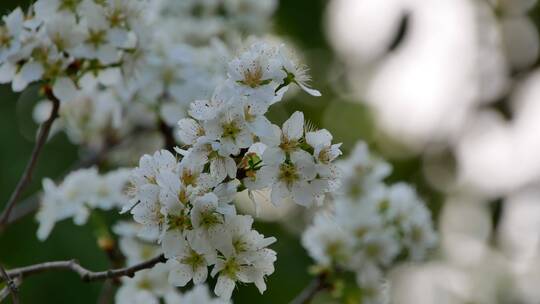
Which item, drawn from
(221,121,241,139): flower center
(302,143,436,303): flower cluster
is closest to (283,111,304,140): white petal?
(221,121,241,139): flower center

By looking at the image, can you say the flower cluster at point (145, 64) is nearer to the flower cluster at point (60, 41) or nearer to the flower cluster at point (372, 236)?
the flower cluster at point (60, 41)

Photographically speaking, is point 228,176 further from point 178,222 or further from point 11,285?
point 11,285

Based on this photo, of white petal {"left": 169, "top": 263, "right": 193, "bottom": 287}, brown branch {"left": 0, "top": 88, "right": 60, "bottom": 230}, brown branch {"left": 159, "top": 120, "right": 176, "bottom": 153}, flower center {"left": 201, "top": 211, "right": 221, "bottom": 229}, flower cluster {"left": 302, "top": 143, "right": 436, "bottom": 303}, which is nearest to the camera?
flower center {"left": 201, "top": 211, "right": 221, "bottom": 229}

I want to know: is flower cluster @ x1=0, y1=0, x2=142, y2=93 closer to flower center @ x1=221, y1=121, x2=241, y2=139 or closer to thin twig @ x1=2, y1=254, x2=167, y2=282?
thin twig @ x1=2, y1=254, x2=167, y2=282

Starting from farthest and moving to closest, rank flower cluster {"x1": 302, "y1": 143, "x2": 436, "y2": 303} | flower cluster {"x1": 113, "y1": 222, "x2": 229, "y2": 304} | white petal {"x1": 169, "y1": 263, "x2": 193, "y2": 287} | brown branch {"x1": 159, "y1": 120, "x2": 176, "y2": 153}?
brown branch {"x1": 159, "y1": 120, "x2": 176, "y2": 153}
flower cluster {"x1": 302, "y1": 143, "x2": 436, "y2": 303}
flower cluster {"x1": 113, "y1": 222, "x2": 229, "y2": 304}
white petal {"x1": 169, "y1": 263, "x2": 193, "y2": 287}

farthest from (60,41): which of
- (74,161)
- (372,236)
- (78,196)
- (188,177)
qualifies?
(74,161)

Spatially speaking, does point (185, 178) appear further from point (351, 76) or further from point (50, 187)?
point (351, 76)

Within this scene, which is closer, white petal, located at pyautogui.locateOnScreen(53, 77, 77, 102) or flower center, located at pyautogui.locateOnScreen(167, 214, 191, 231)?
flower center, located at pyautogui.locateOnScreen(167, 214, 191, 231)

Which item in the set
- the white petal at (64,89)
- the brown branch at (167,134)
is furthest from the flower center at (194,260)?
the brown branch at (167,134)
